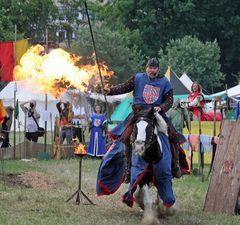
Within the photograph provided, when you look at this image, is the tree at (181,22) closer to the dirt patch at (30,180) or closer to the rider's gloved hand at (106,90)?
the dirt patch at (30,180)

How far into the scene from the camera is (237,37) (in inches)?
2168

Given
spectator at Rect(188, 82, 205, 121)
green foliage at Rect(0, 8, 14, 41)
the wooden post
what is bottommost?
the wooden post

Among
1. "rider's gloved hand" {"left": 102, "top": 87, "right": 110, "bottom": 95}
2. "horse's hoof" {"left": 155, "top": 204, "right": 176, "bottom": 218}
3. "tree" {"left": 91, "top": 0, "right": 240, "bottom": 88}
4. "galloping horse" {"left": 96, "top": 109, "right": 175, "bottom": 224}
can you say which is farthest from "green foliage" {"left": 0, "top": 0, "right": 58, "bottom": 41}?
"galloping horse" {"left": 96, "top": 109, "right": 175, "bottom": 224}

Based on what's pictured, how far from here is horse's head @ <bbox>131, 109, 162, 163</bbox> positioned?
28.7 ft

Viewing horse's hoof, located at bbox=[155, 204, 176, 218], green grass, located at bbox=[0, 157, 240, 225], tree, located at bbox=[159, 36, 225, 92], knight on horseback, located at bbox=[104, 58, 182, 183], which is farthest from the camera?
tree, located at bbox=[159, 36, 225, 92]

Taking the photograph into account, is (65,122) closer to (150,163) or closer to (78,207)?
(78,207)

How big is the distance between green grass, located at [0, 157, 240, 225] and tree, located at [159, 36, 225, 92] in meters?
32.4

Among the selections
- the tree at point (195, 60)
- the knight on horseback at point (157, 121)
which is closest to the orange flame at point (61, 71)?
the knight on horseback at point (157, 121)

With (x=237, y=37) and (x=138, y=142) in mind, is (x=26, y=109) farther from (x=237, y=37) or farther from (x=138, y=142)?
(x=237, y=37)

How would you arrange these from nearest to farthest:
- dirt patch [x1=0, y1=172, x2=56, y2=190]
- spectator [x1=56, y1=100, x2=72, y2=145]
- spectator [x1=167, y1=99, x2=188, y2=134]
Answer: dirt patch [x1=0, y1=172, x2=56, y2=190]
spectator [x1=167, y1=99, x2=188, y2=134]
spectator [x1=56, y1=100, x2=72, y2=145]

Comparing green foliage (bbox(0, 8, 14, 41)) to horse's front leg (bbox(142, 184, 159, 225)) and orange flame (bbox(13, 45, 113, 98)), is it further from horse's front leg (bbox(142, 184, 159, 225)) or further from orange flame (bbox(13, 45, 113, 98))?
horse's front leg (bbox(142, 184, 159, 225))

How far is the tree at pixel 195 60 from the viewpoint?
4653cm

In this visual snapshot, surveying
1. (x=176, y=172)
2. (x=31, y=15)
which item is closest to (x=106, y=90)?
(x=176, y=172)

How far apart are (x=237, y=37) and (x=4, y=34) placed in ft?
71.0
